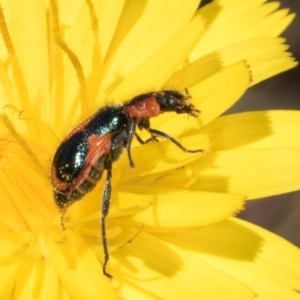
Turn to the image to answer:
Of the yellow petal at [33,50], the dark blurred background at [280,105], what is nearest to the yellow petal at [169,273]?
the yellow petal at [33,50]

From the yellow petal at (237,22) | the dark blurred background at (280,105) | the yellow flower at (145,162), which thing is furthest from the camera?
the dark blurred background at (280,105)

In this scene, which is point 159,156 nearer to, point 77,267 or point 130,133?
point 130,133

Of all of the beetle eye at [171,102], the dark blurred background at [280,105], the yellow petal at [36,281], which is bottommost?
the dark blurred background at [280,105]

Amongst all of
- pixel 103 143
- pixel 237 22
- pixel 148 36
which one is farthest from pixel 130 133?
pixel 237 22

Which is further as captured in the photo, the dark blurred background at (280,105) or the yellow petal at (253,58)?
the dark blurred background at (280,105)

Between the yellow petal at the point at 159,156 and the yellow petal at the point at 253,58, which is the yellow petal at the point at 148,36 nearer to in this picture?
the yellow petal at the point at 253,58

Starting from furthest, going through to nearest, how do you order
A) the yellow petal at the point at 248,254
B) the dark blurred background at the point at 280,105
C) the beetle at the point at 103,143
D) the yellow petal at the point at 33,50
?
1. the dark blurred background at the point at 280,105
2. the yellow petal at the point at 33,50
3. the yellow petal at the point at 248,254
4. the beetle at the point at 103,143

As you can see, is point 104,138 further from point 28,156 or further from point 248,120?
point 248,120
